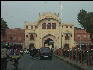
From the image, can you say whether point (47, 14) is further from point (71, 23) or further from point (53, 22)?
point (71, 23)

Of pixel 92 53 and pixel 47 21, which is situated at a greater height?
pixel 47 21

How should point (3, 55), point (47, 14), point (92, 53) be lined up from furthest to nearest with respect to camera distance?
point (47, 14) → point (92, 53) → point (3, 55)

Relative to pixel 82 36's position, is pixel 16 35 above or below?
above

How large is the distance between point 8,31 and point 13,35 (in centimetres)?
226

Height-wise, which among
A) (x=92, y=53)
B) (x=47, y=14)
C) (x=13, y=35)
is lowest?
(x=92, y=53)

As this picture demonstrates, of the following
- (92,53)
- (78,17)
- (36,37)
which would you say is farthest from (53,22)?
(92,53)

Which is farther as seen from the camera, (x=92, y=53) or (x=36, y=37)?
(x=36, y=37)

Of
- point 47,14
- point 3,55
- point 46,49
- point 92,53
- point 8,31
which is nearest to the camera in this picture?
point 3,55

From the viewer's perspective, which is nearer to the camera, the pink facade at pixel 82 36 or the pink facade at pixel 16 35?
the pink facade at pixel 82 36

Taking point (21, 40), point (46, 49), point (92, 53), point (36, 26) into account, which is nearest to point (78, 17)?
point (46, 49)

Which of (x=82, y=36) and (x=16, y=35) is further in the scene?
(x=16, y=35)

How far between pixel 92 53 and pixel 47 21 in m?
60.4

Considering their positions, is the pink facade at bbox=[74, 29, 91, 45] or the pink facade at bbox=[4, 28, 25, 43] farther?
the pink facade at bbox=[4, 28, 25, 43]

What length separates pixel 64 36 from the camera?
264 feet
